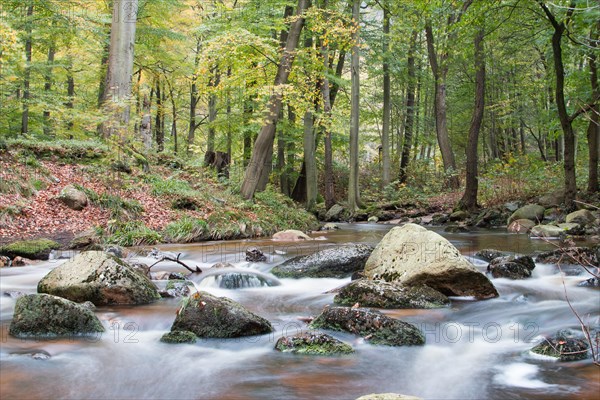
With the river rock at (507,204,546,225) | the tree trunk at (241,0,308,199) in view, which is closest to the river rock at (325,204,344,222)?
the tree trunk at (241,0,308,199)

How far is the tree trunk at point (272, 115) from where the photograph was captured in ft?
49.5

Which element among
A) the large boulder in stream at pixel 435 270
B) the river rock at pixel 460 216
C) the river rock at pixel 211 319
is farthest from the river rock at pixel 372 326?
the river rock at pixel 460 216

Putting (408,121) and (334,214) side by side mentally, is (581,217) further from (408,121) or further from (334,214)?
(408,121)

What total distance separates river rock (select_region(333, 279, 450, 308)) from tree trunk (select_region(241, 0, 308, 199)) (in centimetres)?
924

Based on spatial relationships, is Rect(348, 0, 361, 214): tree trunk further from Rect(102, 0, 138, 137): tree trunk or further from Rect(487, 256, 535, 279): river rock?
Rect(487, 256, 535, 279): river rock

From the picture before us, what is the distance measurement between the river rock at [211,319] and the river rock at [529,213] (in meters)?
12.1

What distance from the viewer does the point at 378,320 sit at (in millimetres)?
5113

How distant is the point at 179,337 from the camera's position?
4.95 metres

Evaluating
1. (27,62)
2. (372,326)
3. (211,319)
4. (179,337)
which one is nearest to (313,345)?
(372,326)

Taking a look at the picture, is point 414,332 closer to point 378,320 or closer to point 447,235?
point 378,320

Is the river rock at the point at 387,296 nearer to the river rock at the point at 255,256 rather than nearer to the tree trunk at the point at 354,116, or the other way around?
the river rock at the point at 255,256

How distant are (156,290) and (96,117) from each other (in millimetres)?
6272

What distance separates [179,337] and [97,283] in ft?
5.44

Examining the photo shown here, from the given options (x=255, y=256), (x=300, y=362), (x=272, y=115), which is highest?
(x=272, y=115)
